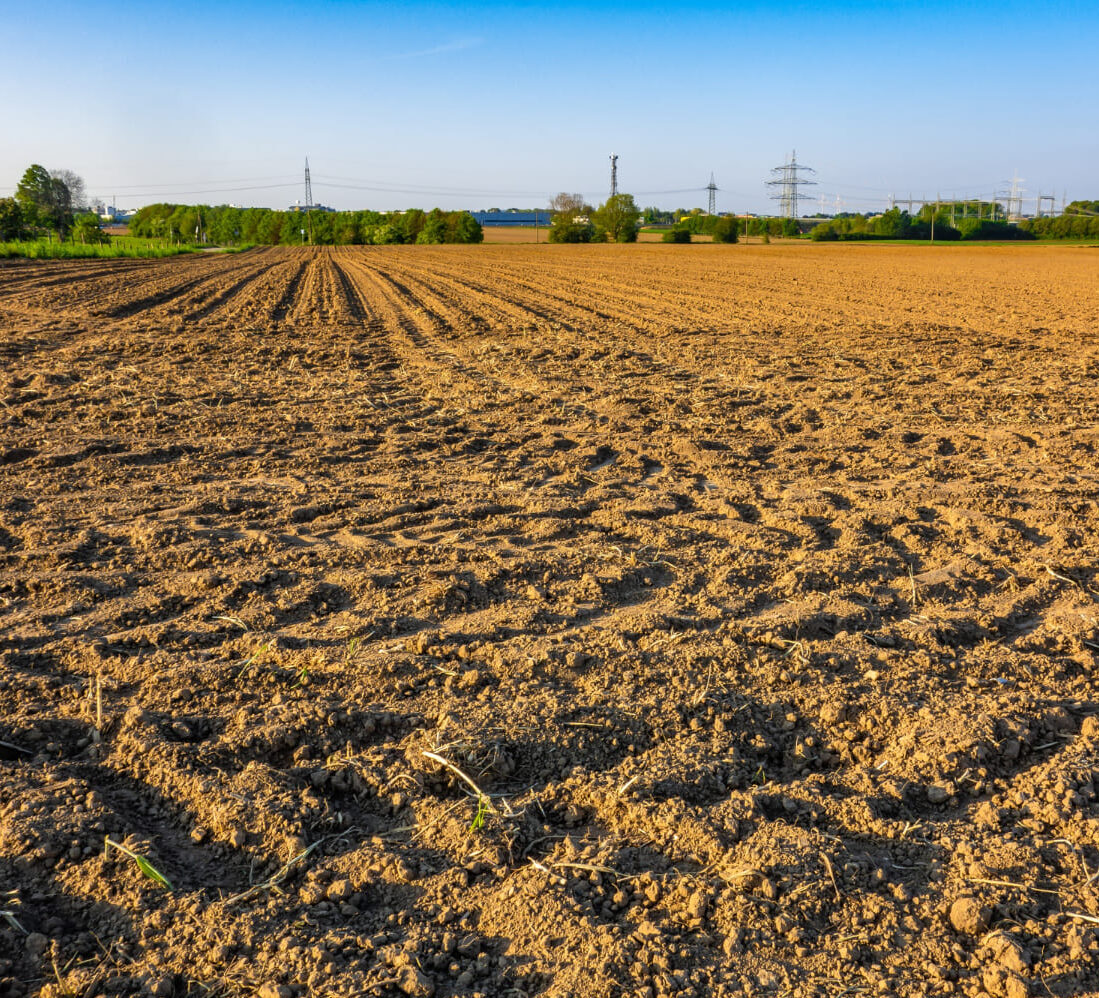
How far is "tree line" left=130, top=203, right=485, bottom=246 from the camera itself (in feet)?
295

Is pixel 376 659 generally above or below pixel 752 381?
below

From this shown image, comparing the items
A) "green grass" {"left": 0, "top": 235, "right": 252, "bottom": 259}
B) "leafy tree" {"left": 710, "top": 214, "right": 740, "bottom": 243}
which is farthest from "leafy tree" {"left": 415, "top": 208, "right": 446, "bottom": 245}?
"green grass" {"left": 0, "top": 235, "right": 252, "bottom": 259}

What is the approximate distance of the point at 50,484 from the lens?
6125mm

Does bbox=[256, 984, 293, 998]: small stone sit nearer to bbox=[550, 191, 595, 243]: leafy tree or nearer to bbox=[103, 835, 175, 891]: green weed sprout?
bbox=[103, 835, 175, 891]: green weed sprout

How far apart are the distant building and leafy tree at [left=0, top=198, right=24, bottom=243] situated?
256 feet

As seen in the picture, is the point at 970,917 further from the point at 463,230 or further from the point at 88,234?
the point at 463,230

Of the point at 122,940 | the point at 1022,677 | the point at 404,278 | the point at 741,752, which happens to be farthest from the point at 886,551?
the point at 404,278

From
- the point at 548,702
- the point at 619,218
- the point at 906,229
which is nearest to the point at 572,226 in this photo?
the point at 619,218

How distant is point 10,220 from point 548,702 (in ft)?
248

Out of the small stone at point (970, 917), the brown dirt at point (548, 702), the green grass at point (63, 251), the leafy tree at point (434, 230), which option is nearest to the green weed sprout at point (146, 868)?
the brown dirt at point (548, 702)

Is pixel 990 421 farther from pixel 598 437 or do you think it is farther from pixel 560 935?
pixel 560 935

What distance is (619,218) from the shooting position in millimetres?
83812

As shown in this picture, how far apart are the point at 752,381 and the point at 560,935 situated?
28.6 ft

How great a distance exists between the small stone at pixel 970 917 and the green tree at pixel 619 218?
84121mm
